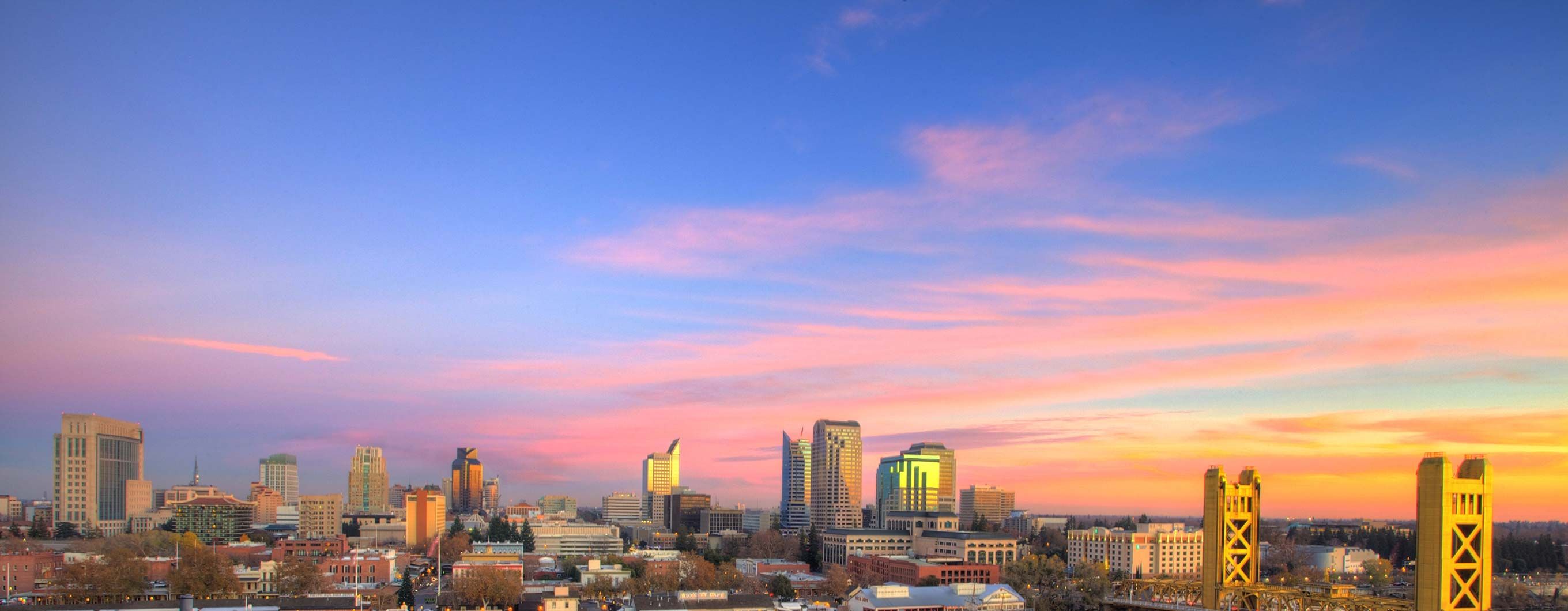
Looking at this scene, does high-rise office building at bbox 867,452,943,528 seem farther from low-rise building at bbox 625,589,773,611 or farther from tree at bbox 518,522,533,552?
low-rise building at bbox 625,589,773,611

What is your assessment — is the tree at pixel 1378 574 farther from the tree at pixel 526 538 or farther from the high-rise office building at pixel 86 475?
the high-rise office building at pixel 86 475

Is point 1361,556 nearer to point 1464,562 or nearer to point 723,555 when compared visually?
point 723,555

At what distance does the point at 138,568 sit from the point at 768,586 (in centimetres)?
2937

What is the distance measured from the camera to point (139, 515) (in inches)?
4220

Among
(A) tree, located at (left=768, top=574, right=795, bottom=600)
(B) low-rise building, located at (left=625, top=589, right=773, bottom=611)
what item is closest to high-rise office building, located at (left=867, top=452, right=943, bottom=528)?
(A) tree, located at (left=768, top=574, right=795, bottom=600)

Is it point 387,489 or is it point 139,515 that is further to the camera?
point 387,489

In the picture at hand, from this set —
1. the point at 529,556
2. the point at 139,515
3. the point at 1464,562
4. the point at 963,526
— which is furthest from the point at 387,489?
the point at 1464,562

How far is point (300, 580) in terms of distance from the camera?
49938 mm

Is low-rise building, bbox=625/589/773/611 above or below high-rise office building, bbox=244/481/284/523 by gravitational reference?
above

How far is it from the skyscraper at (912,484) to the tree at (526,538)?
165 feet

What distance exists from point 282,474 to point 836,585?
140 meters

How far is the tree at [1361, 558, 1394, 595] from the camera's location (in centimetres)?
6094

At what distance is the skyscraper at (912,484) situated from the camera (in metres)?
135

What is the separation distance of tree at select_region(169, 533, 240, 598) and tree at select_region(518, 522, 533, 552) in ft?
118
